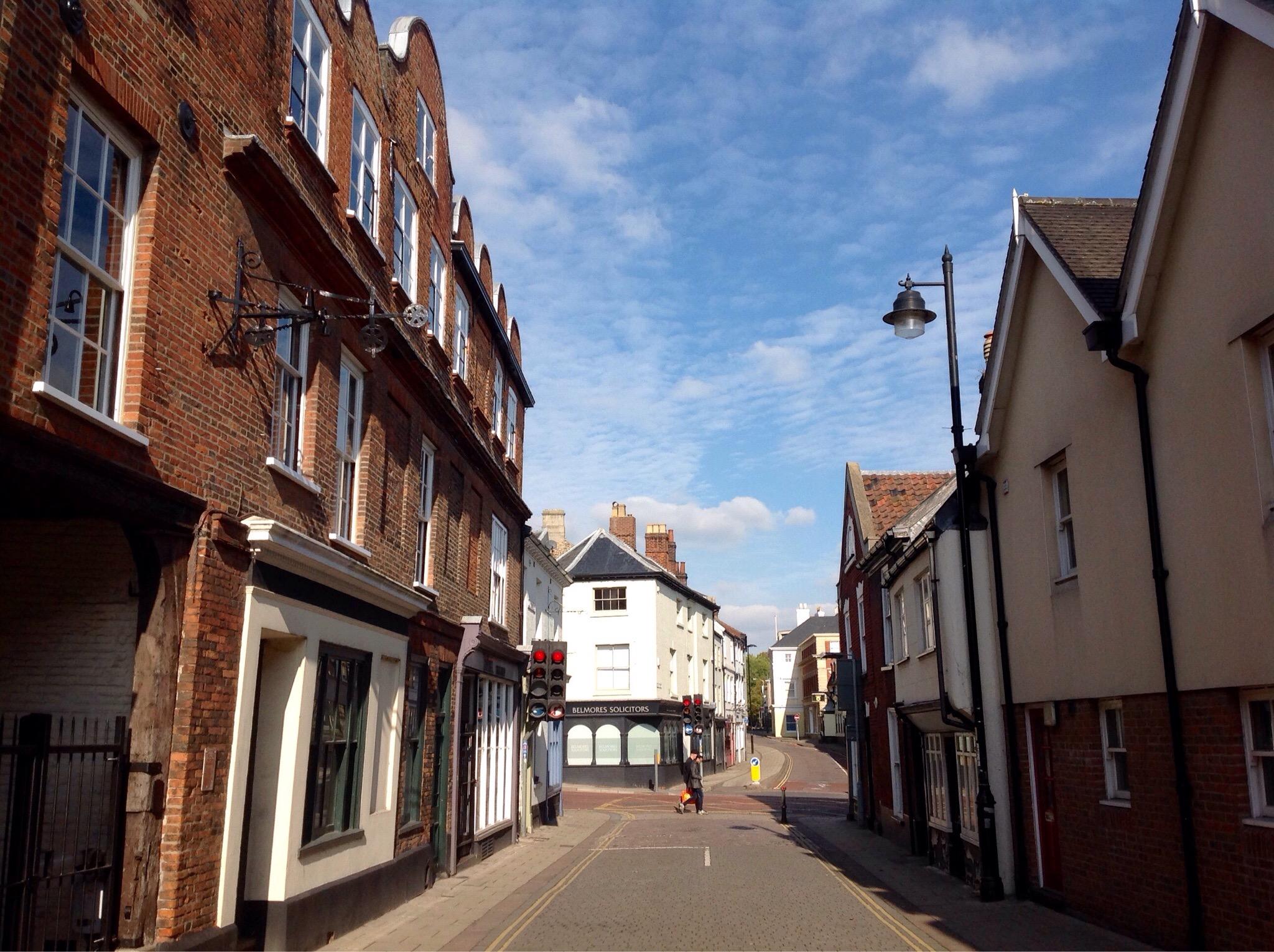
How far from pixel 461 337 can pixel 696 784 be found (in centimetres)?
1824

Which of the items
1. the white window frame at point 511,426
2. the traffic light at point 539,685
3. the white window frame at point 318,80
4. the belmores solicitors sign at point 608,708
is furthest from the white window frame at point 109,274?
the belmores solicitors sign at point 608,708

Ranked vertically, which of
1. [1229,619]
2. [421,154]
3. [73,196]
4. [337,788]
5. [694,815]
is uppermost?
[421,154]

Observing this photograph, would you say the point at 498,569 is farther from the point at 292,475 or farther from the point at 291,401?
the point at 292,475

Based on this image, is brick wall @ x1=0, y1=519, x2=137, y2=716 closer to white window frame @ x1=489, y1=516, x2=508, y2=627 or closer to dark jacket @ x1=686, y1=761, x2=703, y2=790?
white window frame @ x1=489, y1=516, x2=508, y2=627

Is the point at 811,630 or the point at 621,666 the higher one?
the point at 811,630

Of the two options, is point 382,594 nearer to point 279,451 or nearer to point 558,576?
point 279,451

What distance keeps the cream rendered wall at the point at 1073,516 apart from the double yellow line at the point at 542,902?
22.3 ft

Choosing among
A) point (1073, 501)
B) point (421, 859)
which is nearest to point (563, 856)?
point (421, 859)

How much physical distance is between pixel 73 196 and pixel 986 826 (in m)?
12.5

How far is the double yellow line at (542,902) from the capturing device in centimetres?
1152

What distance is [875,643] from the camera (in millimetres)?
25125

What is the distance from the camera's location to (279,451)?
10.5 metres

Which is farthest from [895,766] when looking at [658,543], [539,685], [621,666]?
[658,543]

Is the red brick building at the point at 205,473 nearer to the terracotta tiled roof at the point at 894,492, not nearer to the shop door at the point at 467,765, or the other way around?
the shop door at the point at 467,765
